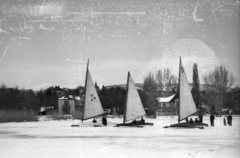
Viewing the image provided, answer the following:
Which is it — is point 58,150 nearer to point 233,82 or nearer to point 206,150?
point 206,150

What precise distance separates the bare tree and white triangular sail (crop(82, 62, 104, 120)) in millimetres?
35735

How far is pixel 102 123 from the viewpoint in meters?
34.1

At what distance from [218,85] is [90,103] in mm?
38334

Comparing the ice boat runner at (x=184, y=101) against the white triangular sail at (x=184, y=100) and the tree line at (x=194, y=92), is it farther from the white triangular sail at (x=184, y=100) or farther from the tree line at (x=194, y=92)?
the tree line at (x=194, y=92)

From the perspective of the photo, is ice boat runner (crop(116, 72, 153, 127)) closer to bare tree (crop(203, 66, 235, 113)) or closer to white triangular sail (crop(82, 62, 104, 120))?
white triangular sail (crop(82, 62, 104, 120))

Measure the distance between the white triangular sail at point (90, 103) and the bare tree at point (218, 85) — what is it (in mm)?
35735

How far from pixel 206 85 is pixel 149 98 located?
1133 centimetres

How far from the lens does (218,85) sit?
66.9 m

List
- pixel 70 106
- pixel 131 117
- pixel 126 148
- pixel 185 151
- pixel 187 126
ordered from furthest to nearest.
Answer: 1. pixel 70 106
2. pixel 131 117
3. pixel 187 126
4. pixel 126 148
5. pixel 185 151

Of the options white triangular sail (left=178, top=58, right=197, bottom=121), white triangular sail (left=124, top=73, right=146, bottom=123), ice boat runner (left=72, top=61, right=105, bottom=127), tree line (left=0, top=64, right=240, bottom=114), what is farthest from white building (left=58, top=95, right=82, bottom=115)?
white triangular sail (left=178, top=58, right=197, bottom=121)

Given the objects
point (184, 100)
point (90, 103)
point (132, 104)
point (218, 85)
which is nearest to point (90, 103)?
point (90, 103)

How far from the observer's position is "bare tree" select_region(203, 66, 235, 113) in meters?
65.6

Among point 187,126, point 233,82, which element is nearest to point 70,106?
point 233,82

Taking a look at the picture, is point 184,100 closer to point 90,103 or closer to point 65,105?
point 90,103
